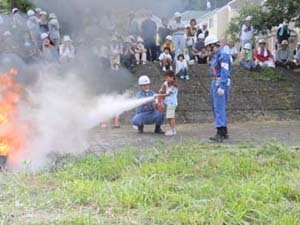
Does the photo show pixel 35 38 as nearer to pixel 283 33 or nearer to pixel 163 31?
pixel 163 31

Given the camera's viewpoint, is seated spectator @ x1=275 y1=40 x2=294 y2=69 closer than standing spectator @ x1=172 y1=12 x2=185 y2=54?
No

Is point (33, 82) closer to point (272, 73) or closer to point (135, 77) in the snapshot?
point (135, 77)

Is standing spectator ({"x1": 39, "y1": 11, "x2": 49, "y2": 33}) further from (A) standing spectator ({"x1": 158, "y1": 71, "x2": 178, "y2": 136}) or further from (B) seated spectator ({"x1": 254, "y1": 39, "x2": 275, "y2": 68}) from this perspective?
(B) seated spectator ({"x1": 254, "y1": 39, "x2": 275, "y2": 68})

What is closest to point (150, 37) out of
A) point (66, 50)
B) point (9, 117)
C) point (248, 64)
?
point (248, 64)

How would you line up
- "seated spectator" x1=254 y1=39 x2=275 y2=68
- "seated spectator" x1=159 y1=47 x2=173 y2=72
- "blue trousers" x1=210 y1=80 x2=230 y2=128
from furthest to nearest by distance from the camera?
1. "seated spectator" x1=254 y1=39 x2=275 y2=68
2. "seated spectator" x1=159 y1=47 x2=173 y2=72
3. "blue trousers" x1=210 y1=80 x2=230 y2=128

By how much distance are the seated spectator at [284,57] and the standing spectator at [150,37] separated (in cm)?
390

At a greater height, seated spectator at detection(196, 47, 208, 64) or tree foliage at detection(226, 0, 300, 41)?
tree foliage at detection(226, 0, 300, 41)

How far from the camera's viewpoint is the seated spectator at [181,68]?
601 inches

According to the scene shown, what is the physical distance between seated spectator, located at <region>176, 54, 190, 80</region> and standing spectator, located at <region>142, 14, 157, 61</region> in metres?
1.01

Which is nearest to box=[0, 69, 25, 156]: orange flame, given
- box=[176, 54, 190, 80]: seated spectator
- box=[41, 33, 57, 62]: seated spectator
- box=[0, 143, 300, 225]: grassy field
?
box=[0, 143, 300, 225]: grassy field

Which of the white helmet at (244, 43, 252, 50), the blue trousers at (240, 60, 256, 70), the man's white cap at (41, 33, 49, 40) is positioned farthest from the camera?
the white helmet at (244, 43, 252, 50)

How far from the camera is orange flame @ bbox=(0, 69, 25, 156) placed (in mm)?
7223

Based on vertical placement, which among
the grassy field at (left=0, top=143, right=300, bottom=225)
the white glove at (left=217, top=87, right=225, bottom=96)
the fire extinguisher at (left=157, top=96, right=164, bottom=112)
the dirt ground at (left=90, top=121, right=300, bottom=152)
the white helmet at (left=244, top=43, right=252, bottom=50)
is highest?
the white helmet at (left=244, top=43, right=252, bottom=50)

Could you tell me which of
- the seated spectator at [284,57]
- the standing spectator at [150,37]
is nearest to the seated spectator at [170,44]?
the standing spectator at [150,37]
